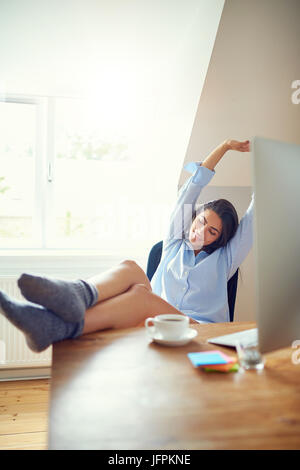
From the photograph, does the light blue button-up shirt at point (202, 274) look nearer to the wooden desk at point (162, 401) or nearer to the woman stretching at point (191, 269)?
the woman stretching at point (191, 269)

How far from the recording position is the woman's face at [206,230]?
5.93ft

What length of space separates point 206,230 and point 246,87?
970 millimetres

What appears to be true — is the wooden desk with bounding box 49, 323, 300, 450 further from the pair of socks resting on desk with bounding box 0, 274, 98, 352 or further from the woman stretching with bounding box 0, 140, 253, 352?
the woman stretching with bounding box 0, 140, 253, 352

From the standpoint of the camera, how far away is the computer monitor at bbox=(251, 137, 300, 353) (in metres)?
0.76

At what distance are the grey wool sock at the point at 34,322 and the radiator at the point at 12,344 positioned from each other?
1.61 metres

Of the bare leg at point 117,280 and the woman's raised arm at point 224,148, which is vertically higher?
the woman's raised arm at point 224,148

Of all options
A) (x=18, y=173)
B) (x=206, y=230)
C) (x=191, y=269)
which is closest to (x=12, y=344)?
(x=18, y=173)

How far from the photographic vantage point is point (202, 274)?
182 cm

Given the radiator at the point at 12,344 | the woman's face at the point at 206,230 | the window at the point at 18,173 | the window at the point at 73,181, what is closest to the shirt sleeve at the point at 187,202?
the woman's face at the point at 206,230

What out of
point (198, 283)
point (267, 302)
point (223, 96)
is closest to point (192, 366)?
point (267, 302)

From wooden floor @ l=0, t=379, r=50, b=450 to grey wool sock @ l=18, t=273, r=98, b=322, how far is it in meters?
1.05

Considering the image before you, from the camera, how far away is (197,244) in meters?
1.84
